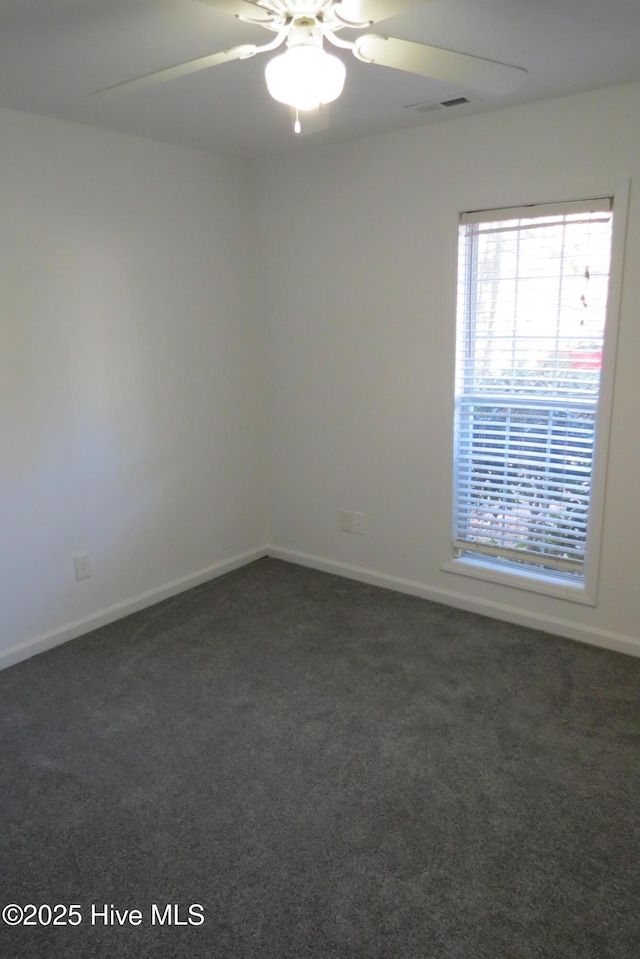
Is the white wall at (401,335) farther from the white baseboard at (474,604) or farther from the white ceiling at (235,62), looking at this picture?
the white ceiling at (235,62)

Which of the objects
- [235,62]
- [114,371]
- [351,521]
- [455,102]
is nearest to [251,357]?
[114,371]

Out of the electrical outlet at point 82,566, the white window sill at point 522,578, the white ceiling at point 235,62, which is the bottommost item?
the white window sill at point 522,578

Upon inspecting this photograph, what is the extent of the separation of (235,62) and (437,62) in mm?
877

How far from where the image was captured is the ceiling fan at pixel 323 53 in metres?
1.49

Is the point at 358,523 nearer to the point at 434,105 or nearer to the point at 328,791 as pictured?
the point at 328,791

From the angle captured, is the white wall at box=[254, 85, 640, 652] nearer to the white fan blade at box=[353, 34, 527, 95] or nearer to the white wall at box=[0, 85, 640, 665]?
the white wall at box=[0, 85, 640, 665]

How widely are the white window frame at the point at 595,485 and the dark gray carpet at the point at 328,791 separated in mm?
242

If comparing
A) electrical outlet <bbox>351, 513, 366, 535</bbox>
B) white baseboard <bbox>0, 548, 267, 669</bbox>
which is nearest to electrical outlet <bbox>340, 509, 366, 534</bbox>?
electrical outlet <bbox>351, 513, 366, 535</bbox>

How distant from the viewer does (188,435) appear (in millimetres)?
3674

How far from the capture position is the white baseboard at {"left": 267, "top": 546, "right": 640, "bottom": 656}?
2.98 meters

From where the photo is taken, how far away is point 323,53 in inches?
59.7

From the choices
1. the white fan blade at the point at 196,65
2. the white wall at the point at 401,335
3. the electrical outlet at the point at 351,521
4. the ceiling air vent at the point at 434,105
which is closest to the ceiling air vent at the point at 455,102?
the ceiling air vent at the point at 434,105

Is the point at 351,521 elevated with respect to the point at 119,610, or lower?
elevated

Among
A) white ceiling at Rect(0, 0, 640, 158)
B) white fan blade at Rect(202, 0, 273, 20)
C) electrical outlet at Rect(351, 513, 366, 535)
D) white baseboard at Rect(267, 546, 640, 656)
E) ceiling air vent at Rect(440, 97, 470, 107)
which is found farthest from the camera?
electrical outlet at Rect(351, 513, 366, 535)
